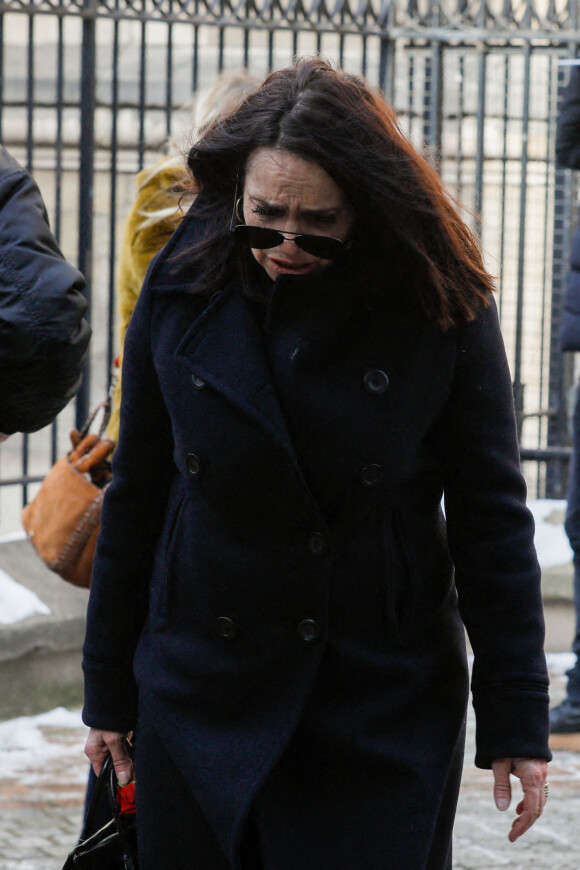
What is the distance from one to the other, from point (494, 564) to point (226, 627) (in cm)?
44

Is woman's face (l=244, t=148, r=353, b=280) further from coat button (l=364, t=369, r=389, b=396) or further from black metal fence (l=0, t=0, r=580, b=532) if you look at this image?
black metal fence (l=0, t=0, r=580, b=532)

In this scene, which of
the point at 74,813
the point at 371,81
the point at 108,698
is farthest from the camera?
the point at 371,81

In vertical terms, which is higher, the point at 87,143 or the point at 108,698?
the point at 87,143

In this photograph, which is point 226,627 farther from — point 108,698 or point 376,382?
point 376,382

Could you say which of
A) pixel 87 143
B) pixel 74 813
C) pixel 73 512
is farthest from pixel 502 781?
pixel 87 143

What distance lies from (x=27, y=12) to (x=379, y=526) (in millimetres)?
3842

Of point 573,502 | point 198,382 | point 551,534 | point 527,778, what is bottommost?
point 551,534

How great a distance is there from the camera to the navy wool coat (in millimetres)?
2213

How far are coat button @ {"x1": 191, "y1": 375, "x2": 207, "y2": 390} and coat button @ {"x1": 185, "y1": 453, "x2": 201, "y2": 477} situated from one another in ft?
0.35

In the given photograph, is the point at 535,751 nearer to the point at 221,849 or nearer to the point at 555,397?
the point at 221,849

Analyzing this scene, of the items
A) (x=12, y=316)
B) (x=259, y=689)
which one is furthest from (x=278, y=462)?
(x=12, y=316)

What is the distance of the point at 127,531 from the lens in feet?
7.80

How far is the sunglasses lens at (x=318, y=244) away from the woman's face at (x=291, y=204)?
0.03m

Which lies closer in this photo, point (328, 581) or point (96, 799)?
point (328, 581)
